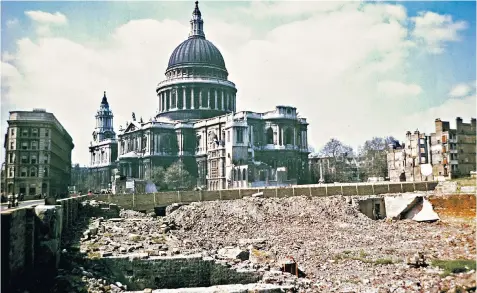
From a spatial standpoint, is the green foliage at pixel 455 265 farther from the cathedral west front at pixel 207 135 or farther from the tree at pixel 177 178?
the tree at pixel 177 178

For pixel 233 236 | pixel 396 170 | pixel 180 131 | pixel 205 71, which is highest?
pixel 205 71

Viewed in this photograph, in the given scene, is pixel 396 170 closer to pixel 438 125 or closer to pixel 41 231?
pixel 438 125

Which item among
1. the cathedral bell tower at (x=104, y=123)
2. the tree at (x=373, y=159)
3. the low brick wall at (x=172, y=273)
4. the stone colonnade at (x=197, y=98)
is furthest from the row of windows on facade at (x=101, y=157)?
the low brick wall at (x=172, y=273)

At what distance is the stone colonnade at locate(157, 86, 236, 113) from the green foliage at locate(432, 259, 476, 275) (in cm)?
6835

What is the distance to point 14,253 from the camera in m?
13.5

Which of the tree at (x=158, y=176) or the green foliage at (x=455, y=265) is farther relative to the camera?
the tree at (x=158, y=176)

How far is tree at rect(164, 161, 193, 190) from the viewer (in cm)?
7125

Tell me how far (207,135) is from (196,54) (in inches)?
722

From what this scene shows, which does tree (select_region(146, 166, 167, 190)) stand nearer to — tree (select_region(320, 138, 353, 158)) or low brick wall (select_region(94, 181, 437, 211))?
low brick wall (select_region(94, 181, 437, 211))

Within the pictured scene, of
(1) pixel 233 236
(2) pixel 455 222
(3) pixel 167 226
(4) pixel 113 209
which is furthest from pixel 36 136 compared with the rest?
(2) pixel 455 222

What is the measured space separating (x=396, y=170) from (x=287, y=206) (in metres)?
37.7

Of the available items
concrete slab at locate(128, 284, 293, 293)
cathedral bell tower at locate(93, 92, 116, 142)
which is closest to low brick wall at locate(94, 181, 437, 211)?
concrete slab at locate(128, 284, 293, 293)

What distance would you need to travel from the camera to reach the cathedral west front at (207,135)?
7025 cm

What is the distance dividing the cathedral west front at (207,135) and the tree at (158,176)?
154 cm
